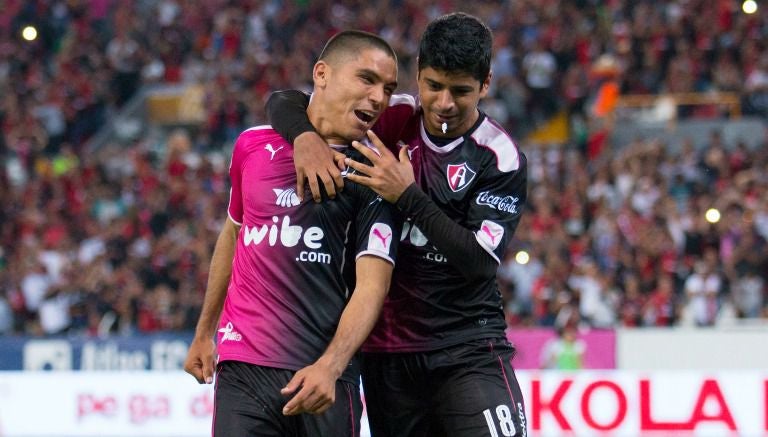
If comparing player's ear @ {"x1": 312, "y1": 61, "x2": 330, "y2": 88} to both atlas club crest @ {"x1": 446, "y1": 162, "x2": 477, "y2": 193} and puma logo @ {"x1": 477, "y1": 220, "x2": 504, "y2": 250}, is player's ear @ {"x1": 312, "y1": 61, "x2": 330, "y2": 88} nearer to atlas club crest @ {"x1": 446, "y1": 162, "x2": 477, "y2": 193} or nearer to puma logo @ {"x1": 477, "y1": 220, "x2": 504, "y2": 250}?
atlas club crest @ {"x1": 446, "y1": 162, "x2": 477, "y2": 193}

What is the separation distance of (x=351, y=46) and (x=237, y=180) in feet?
2.18

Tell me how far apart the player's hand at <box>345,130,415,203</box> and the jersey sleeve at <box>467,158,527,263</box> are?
0.35 m

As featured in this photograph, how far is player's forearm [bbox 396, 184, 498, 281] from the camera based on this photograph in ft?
15.6

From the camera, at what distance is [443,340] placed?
5113 mm

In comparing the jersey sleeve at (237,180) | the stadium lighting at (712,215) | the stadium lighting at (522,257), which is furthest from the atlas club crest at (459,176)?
the stadium lighting at (712,215)

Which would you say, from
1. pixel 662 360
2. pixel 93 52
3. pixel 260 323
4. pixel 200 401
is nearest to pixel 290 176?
pixel 260 323

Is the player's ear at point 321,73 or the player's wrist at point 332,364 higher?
the player's ear at point 321,73

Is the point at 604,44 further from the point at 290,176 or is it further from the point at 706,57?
the point at 290,176

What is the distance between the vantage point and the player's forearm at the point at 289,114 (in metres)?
4.91

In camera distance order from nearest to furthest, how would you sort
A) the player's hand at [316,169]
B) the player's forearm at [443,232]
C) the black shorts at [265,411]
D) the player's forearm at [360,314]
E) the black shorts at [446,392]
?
the player's forearm at [360,314], the black shorts at [265,411], the player's hand at [316,169], the player's forearm at [443,232], the black shorts at [446,392]

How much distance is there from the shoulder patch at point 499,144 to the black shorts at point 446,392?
686 millimetres

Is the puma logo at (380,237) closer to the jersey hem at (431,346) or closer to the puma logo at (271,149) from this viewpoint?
the puma logo at (271,149)

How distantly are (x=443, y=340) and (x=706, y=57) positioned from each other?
15243 mm

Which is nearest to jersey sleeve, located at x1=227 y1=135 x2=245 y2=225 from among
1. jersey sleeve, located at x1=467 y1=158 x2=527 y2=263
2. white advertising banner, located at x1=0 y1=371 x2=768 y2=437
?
jersey sleeve, located at x1=467 y1=158 x2=527 y2=263
